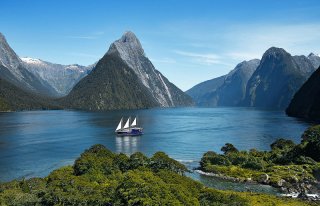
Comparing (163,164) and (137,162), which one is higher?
(137,162)

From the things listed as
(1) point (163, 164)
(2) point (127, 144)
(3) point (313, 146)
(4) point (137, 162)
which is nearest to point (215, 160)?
(1) point (163, 164)

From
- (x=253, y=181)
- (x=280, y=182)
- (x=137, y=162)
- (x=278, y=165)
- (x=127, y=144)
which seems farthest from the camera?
(x=127, y=144)

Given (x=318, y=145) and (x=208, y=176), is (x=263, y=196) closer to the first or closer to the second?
(x=208, y=176)

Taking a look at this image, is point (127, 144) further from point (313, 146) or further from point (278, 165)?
point (313, 146)

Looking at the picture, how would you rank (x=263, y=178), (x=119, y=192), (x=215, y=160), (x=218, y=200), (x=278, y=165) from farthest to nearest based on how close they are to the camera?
(x=215, y=160) < (x=278, y=165) < (x=263, y=178) < (x=218, y=200) < (x=119, y=192)

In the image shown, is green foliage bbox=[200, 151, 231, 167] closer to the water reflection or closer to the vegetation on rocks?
the vegetation on rocks

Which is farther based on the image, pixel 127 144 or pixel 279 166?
Result: pixel 127 144

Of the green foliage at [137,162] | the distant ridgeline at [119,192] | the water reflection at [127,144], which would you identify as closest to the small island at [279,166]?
the distant ridgeline at [119,192]

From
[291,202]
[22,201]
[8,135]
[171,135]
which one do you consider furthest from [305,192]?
[8,135]

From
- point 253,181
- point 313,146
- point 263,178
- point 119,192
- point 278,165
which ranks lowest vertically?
point 253,181
